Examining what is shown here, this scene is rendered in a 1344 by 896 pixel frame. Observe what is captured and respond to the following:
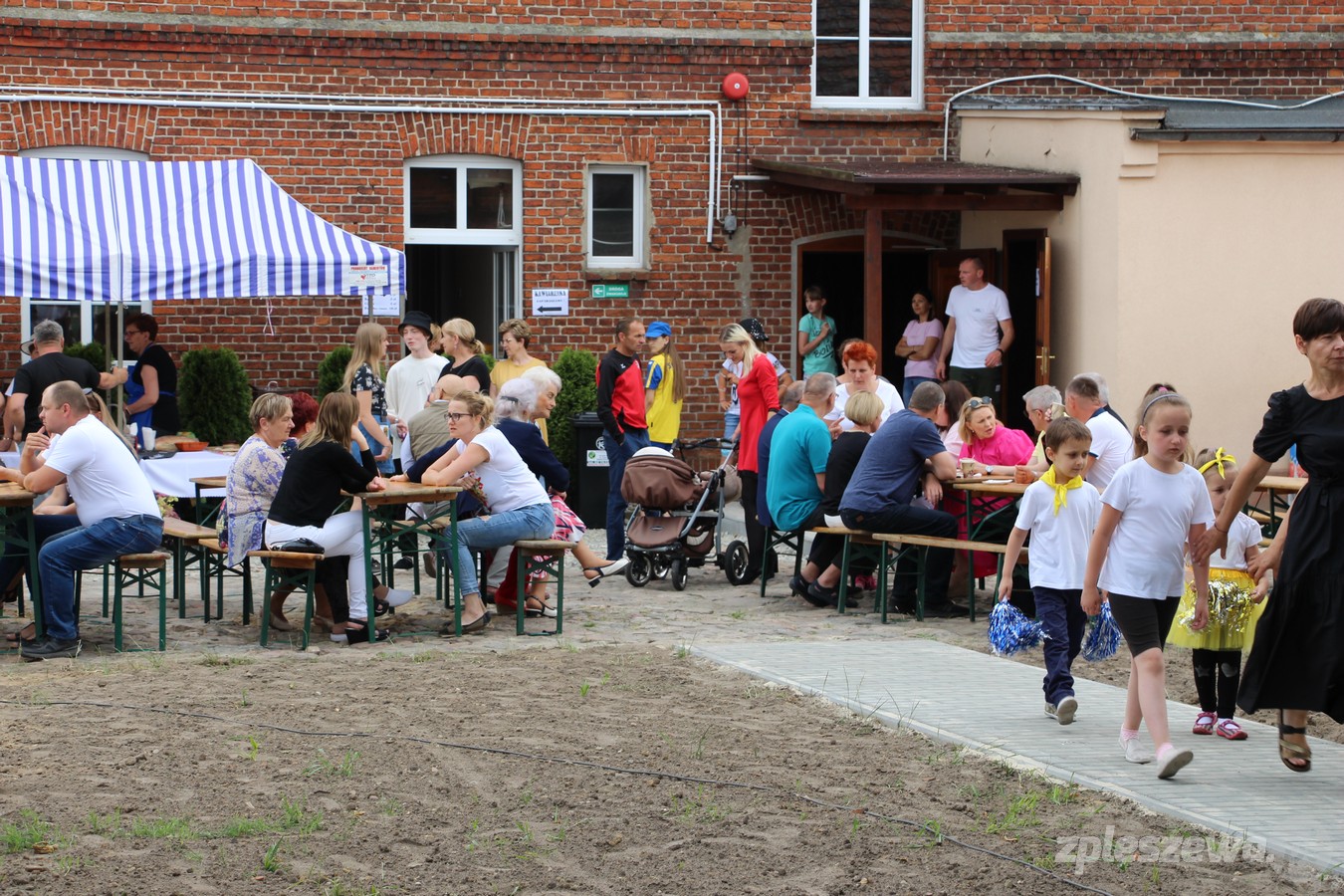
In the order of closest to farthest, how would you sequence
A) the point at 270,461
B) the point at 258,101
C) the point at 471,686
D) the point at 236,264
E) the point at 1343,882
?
the point at 1343,882 < the point at 471,686 < the point at 270,461 < the point at 236,264 < the point at 258,101

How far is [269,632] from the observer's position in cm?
1034

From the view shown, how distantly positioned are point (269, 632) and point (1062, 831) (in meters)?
5.65

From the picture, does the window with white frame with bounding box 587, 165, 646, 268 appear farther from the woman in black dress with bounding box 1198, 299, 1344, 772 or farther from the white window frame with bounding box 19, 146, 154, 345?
the woman in black dress with bounding box 1198, 299, 1344, 772

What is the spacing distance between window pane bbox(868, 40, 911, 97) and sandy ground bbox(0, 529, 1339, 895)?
1038 centimetres

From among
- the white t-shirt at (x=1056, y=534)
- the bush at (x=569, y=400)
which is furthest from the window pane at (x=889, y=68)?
the white t-shirt at (x=1056, y=534)

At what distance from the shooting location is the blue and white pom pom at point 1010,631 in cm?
812

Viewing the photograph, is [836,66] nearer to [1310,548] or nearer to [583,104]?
[583,104]

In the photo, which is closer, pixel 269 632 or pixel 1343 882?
pixel 1343 882

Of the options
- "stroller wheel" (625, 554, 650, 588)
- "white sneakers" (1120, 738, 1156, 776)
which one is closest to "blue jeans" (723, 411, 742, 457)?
"stroller wheel" (625, 554, 650, 588)

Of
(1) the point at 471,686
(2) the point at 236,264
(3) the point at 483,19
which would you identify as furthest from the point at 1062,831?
(3) the point at 483,19

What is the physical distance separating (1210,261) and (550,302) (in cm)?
637

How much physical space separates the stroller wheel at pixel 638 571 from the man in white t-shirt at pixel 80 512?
12.8 feet

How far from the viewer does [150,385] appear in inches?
593

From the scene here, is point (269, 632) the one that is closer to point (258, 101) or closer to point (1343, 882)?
point (1343, 882)
